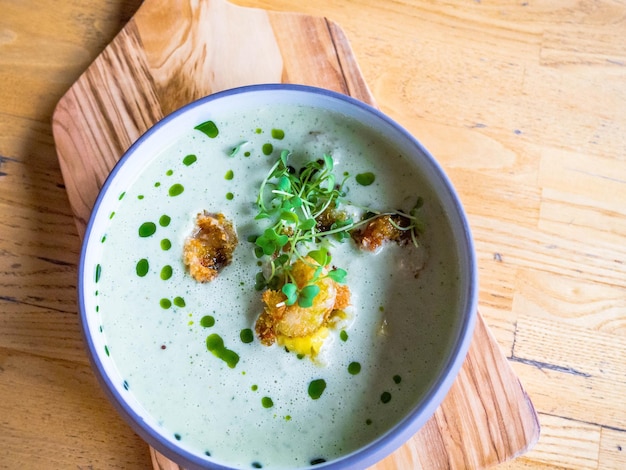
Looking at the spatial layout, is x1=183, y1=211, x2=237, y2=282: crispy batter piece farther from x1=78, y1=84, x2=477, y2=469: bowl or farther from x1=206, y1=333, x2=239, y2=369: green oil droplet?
x1=206, y1=333, x2=239, y2=369: green oil droplet

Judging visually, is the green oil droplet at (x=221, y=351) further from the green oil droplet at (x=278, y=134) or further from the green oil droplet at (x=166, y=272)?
the green oil droplet at (x=278, y=134)

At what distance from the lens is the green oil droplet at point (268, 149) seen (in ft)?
4.73

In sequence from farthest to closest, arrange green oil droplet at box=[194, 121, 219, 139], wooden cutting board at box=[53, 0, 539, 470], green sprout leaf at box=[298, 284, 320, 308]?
wooden cutting board at box=[53, 0, 539, 470], green oil droplet at box=[194, 121, 219, 139], green sprout leaf at box=[298, 284, 320, 308]

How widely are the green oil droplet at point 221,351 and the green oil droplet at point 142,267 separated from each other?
19 cm

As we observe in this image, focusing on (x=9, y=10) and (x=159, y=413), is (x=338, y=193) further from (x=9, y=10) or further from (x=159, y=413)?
(x=9, y=10)

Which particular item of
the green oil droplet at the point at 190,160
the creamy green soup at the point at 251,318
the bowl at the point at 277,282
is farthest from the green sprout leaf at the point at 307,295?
the green oil droplet at the point at 190,160

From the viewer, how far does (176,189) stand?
143 centimetres

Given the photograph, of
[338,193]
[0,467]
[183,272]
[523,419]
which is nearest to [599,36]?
[338,193]

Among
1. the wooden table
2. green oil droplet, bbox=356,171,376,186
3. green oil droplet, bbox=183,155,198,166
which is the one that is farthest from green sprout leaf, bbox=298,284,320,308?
the wooden table

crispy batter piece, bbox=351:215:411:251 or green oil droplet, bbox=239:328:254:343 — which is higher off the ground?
crispy batter piece, bbox=351:215:411:251

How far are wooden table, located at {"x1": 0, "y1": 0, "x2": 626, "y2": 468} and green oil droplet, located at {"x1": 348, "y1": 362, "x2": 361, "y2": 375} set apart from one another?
1.35ft

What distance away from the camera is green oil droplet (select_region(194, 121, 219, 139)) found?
1453 mm

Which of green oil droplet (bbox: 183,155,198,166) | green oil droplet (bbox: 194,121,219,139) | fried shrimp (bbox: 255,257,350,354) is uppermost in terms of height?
green oil droplet (bbox: 194,121,219,139)

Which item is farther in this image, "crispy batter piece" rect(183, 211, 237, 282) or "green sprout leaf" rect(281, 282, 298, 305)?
"crispy batter piece" rect(183, 211, 237, 282)
